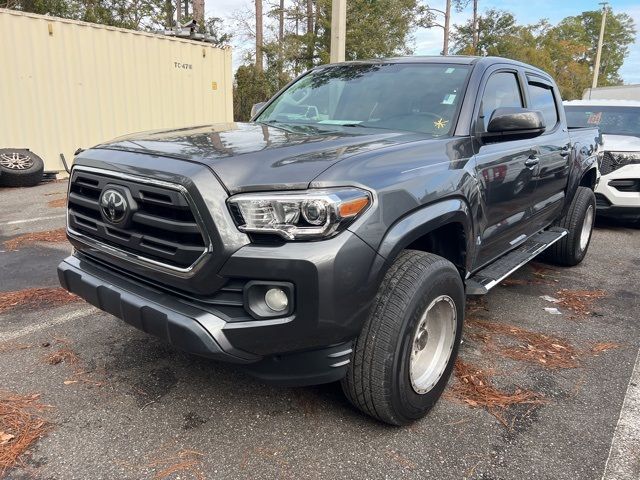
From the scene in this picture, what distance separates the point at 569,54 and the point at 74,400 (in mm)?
55034

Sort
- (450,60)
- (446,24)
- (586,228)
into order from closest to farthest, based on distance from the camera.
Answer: (450,60) < (586,228) < (446,24)

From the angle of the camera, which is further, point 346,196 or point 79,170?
point 79,170

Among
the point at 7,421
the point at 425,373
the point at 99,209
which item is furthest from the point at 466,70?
the point at 7,421

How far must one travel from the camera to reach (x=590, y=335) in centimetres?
375

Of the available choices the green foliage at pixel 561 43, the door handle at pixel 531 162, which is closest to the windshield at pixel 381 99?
the door handle at pixel 531 162

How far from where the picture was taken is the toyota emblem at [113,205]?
2275mm

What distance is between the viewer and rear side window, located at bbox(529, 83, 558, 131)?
428 cm

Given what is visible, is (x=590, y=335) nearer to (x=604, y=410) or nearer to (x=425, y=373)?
(x=604, y=410)

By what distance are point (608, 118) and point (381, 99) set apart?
6742 mm

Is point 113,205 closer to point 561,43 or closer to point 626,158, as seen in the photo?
point 626,158

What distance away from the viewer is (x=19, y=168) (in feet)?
30.8

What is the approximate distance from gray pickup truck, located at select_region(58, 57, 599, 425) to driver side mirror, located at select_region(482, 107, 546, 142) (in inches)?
0.5

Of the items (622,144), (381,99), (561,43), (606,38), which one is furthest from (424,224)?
(606,38)

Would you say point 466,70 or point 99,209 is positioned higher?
point 466,70
